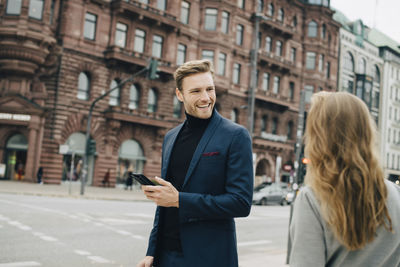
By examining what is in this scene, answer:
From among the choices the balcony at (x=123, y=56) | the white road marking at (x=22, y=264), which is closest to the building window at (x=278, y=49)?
the balcony at (x=123, y=56)

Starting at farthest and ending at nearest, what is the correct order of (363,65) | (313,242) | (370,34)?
(370,34), (363,65), (313,242)

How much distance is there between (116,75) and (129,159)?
18.3ft

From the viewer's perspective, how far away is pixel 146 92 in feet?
102

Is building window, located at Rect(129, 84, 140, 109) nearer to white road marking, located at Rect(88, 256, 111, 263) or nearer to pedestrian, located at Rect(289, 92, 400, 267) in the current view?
white road marking, located at Rect(88, 256, 111, 263)

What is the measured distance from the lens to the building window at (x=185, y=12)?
3372 cm

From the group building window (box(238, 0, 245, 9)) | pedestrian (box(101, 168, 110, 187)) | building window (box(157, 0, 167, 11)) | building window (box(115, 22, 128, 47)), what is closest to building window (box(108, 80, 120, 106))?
building window (box(115, 22, 128, 47))

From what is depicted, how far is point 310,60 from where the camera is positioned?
44.6 m

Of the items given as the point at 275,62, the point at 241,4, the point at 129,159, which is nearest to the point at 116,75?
the point at 129,159

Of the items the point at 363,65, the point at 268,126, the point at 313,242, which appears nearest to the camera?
the point at 313,242

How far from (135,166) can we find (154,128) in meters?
2.88

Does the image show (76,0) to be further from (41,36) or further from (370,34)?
Answer: (370,34)

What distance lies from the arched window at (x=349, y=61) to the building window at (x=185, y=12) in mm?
22976

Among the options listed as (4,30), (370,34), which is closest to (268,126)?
(4,30)

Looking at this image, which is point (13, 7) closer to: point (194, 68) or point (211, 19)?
point (211, 19)
